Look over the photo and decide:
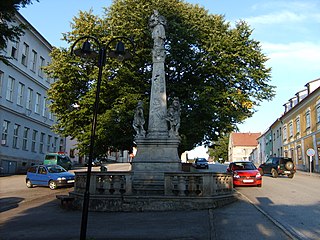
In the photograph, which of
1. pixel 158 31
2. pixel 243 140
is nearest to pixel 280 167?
pixel 158 31

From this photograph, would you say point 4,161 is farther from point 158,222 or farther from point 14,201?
point 158,222

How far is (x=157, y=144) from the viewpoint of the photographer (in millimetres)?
14367

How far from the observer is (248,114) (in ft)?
70.4

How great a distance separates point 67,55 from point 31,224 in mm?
13987

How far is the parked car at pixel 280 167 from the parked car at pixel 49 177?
16.5 metres

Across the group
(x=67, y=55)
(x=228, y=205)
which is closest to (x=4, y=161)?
(x=67, y=55)

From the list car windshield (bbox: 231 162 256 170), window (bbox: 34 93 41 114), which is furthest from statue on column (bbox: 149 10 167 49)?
window (bbox: 34 93 41 114)

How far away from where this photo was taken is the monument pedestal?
1378 centimetres

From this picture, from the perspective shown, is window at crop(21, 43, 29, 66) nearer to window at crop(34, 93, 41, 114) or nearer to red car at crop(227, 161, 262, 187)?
window at crop(34, 93, 41, 114)


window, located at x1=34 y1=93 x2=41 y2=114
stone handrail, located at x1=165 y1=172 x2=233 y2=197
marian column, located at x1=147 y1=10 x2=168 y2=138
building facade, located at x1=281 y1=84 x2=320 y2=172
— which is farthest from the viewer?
window, located at x1=34 y1=93 x2=41 y2=114

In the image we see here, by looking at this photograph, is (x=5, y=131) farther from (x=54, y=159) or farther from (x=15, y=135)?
(x=54, y=159)

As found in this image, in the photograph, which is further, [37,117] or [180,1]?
[37,117]

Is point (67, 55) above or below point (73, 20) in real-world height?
below

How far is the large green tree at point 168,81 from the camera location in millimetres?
20156
